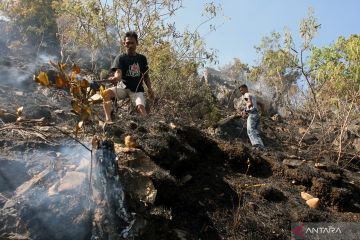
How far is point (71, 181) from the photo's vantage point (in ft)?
9.27

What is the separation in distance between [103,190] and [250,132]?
4.09m

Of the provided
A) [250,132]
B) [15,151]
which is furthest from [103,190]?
[250,132]

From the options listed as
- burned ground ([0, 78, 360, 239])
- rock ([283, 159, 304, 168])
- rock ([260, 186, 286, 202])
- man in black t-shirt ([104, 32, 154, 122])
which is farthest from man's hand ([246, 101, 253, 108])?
rock ([260, 186, 286, 202])

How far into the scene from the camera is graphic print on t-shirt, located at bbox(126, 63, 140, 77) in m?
4.70

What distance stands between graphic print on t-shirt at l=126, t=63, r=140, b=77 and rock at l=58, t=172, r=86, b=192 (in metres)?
2.06

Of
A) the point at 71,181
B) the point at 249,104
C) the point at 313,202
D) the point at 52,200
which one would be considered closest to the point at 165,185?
the point at 71,181

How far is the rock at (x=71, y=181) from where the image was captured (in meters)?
2.76

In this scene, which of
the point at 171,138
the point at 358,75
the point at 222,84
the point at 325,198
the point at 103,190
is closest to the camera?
the point at 103,190

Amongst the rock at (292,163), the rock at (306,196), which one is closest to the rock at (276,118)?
the rock at (292,163)

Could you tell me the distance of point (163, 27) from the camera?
828cm

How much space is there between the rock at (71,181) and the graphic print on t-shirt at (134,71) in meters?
2.06

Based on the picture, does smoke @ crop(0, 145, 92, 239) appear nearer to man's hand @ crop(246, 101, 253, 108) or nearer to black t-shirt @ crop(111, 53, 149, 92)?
black t-shirt @ crop(111, 53, 149, 92)

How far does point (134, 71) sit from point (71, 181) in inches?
86.6

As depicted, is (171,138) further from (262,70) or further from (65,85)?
(262,70)
